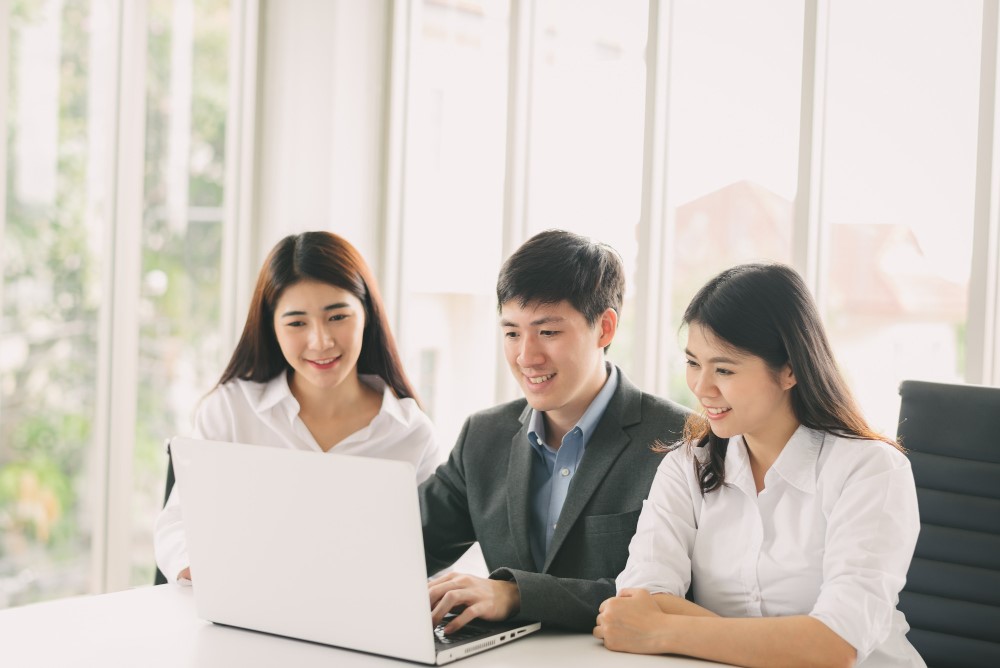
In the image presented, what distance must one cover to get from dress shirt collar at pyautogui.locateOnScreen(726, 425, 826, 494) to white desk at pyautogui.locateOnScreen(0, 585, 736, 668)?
33 cm

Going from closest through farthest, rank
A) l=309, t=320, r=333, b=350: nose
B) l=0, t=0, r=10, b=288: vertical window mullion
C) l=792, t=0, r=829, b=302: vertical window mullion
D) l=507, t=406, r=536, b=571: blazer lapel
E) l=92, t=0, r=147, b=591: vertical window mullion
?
1. l=507, t=406, r=536, b=571: blazer lapel
2. l=309, t=320, r=333, b=350: nose
3. l=792, t=0, r=829, b=302: vertical window mullion
4. l=0, t=0, r=10, b=288: vertical window mullion
5. l=92, t=0, r=147, b=591: vertical window mullion

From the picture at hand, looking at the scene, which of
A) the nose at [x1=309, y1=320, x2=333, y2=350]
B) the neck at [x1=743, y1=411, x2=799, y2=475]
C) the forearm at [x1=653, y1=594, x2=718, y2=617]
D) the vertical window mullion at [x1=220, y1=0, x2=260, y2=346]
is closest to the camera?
the forearm at [x1=653, y1=594, x2=718, y2=617]

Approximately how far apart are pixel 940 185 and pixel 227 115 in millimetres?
2350

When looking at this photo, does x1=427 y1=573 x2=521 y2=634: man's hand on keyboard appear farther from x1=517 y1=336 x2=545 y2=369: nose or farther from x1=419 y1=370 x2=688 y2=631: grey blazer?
x1=517 y1=336 x2=545 y2=369: nose

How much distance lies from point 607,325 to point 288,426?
32.7 inches

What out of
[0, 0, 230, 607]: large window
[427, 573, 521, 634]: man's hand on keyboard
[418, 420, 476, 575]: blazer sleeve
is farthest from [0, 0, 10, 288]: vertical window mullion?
[427, 573, 521, 634]: man's hand on keyboard

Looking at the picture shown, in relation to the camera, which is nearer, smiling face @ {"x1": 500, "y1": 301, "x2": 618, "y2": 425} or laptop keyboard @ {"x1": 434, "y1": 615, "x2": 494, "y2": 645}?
laptop keyboard @ {"x1": 434, "y1": 615, "x2": 494, "y2": 645}

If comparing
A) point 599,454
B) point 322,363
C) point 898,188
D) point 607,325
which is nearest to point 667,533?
point 599,454

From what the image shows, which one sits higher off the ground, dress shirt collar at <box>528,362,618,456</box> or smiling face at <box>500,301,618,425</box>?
smiling face at <box>500,301,618,425</box>

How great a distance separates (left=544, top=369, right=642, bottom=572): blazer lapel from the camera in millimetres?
1889

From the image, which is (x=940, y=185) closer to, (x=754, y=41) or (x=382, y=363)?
(x=754, y=41)

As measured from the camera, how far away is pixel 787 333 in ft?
5.41

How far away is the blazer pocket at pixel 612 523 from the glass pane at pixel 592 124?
106 cm

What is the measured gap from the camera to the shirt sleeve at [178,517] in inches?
79.9
